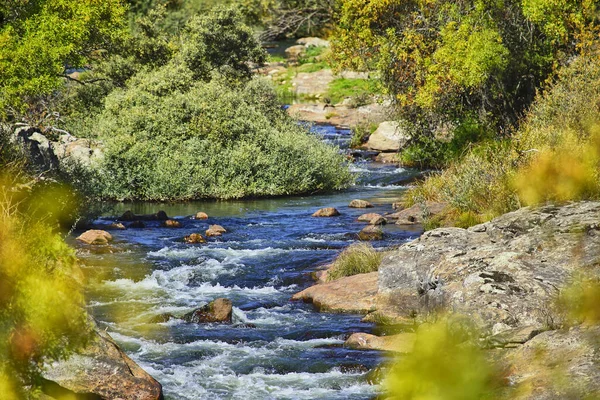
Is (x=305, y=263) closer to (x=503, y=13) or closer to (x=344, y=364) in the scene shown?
(x=344, y=364)

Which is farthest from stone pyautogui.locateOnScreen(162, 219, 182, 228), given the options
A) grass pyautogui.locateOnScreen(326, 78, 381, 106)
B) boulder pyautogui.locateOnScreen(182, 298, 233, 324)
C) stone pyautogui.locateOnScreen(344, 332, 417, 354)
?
grass pyautogui.locateOnScreen(326, 78, 381, 106)

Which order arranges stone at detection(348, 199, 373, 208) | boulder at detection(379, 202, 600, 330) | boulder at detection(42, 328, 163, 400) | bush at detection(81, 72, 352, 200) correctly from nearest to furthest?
boulder at detection(42, 328, 163, 400)
boulder at detection(379, 202, 600, 330)
stone at detection(348, 199, 373, 208)
bush at detection(81, 72, 352, 200)

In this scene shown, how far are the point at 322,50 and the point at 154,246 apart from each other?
45.8 m

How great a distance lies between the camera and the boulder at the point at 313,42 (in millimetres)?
67125

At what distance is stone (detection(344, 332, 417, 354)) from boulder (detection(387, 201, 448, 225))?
9.12m

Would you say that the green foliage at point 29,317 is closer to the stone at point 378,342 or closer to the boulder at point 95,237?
the stone at point 378,342

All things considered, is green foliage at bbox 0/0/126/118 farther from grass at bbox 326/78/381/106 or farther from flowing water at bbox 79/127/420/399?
grass at bbox 326/78/381/106

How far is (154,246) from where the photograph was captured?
67.5 feet

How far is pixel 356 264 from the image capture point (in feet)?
54.3

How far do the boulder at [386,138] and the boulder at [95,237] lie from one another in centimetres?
1720

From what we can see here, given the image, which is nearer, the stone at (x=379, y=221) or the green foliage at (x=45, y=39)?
the green foliage at (x=45, y=39)

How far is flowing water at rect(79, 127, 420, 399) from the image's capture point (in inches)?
445

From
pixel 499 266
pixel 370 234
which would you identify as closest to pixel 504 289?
pixel 499 266

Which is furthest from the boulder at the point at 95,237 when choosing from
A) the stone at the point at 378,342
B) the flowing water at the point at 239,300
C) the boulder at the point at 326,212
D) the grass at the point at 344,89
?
the grass at the point at 344,89
